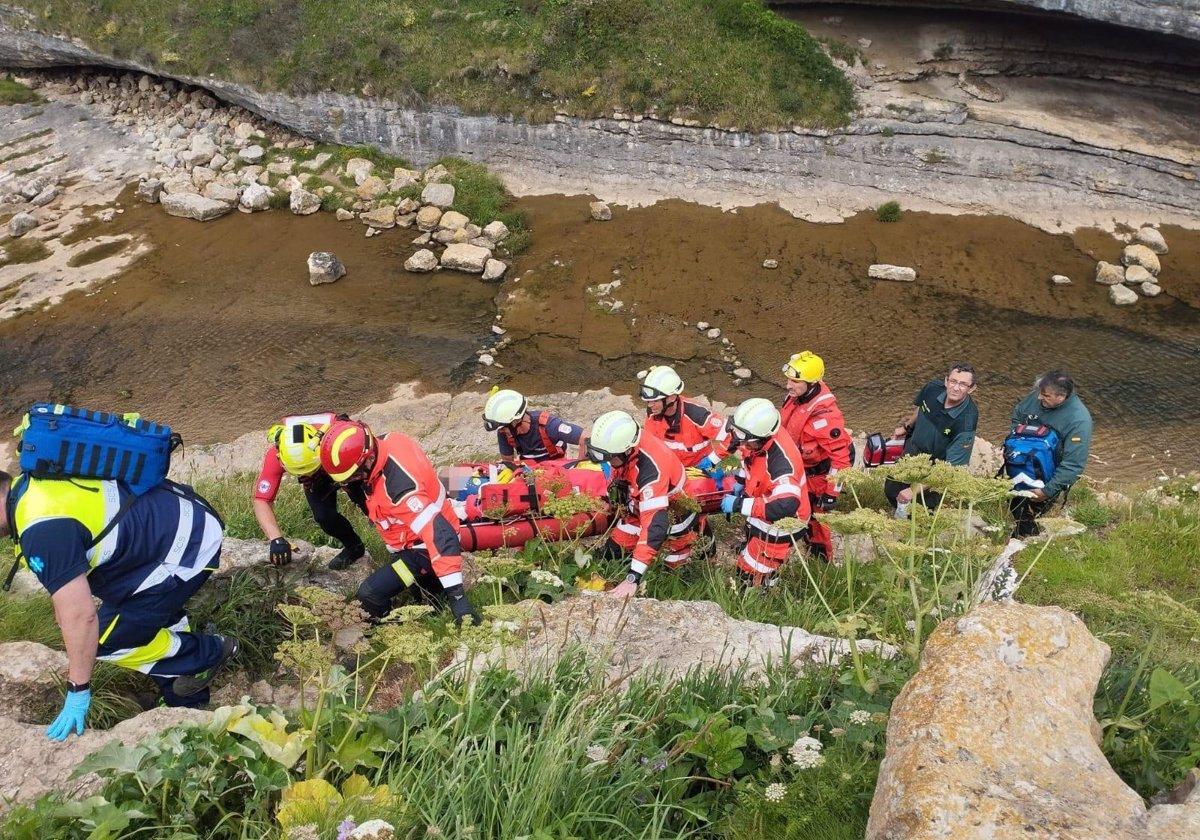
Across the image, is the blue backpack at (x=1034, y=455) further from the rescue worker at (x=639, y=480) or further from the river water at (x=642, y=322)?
the river water at (x=642, y=322)

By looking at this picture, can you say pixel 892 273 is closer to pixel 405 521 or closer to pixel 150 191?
pixel 405 521

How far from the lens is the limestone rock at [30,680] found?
3775 millimetres

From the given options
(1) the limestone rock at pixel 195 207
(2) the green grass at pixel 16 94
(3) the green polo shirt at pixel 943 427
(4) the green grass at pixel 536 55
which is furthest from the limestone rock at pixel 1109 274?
(2) the green grass at pixel 16 94

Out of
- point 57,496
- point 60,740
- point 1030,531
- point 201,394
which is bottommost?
point 201,394

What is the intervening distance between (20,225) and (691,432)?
50.0 feet

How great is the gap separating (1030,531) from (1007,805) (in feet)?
17.7

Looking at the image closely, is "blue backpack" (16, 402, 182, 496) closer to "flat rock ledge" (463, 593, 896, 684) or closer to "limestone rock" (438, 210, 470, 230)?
"flat rock ledge" (463, 593, 896, 684)

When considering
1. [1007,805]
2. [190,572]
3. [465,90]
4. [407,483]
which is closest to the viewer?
[1007,805]

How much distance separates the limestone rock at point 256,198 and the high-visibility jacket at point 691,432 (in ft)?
41.2

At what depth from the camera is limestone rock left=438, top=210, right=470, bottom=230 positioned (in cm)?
1521

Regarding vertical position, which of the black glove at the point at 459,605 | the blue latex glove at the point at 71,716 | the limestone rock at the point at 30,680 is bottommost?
the black glove at the point at 459,605

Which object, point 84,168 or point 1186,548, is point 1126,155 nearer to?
point 1186,548

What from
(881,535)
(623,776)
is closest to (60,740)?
(623,776)

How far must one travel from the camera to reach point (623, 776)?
2.80m
